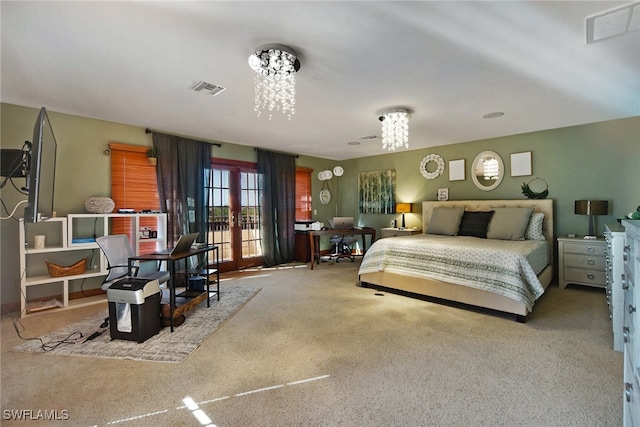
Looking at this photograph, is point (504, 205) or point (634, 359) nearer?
point (634, 359)

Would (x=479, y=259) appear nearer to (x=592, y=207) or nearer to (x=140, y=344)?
(x=592, y=207)

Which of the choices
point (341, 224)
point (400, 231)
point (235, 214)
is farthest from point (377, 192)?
point (235, 214)

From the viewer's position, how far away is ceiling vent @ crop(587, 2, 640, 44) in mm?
1786

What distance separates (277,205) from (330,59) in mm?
3886

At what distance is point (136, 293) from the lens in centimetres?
250

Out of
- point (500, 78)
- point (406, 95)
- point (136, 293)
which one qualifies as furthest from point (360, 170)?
point (136, 293)

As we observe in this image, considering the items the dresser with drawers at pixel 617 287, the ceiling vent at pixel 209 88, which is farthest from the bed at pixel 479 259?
the ceiling vent at pixel 209 88

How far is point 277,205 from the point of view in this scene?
235 inches

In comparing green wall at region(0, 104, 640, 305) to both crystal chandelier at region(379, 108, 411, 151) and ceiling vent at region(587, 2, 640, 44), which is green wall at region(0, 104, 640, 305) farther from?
ceiling vent at region(587, 2, 640, 44)

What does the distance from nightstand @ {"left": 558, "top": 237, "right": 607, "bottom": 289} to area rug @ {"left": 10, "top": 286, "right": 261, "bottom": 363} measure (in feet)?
14.5

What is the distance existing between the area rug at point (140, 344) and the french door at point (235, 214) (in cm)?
219

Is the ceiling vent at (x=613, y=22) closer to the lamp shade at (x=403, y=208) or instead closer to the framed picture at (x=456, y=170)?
the framed picture at (x=456, y=170)

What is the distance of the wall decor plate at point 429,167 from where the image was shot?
5711 millimetres

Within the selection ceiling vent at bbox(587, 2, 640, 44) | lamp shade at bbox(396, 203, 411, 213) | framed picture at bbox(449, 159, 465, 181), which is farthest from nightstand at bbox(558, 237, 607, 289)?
ceiling vent at bbox(587, 2, 640, 44)
